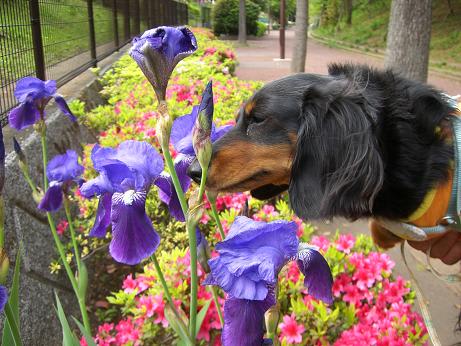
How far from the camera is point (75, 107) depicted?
382cm

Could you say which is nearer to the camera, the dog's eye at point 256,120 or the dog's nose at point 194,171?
the dog's nose at point 194,171

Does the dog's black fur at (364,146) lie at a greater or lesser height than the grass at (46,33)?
lesser

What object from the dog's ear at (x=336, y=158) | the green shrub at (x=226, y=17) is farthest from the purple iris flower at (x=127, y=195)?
the green shrub at (x=226, y=17)

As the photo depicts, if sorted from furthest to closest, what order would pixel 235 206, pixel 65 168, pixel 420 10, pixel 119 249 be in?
pixel 420 10, pixel 235 206, pixel 65 168, pixel 119 249

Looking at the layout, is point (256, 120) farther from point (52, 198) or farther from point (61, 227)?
point (61, 227)

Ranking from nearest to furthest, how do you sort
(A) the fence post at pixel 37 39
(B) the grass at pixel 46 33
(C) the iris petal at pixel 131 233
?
(C) the iris petal at pixel 131 233
(B) the grass at pixel 46 33
(A) the fence post at pixel 37 39

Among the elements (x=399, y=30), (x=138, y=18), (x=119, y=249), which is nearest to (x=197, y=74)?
(x=399, y=30)

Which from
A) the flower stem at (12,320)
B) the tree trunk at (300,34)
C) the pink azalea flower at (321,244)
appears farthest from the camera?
the tree trunk at (300,34)

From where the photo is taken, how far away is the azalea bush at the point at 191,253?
2.33 feet

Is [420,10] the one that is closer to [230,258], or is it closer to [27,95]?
[27,95]

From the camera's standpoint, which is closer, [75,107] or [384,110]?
[384,110]

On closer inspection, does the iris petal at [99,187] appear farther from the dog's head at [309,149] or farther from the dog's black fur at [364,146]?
the dog's black fur at [364,146]

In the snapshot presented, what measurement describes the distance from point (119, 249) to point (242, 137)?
3.76ft

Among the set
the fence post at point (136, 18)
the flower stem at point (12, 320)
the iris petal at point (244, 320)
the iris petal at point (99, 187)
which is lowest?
the flower stem at point (12, 320)
